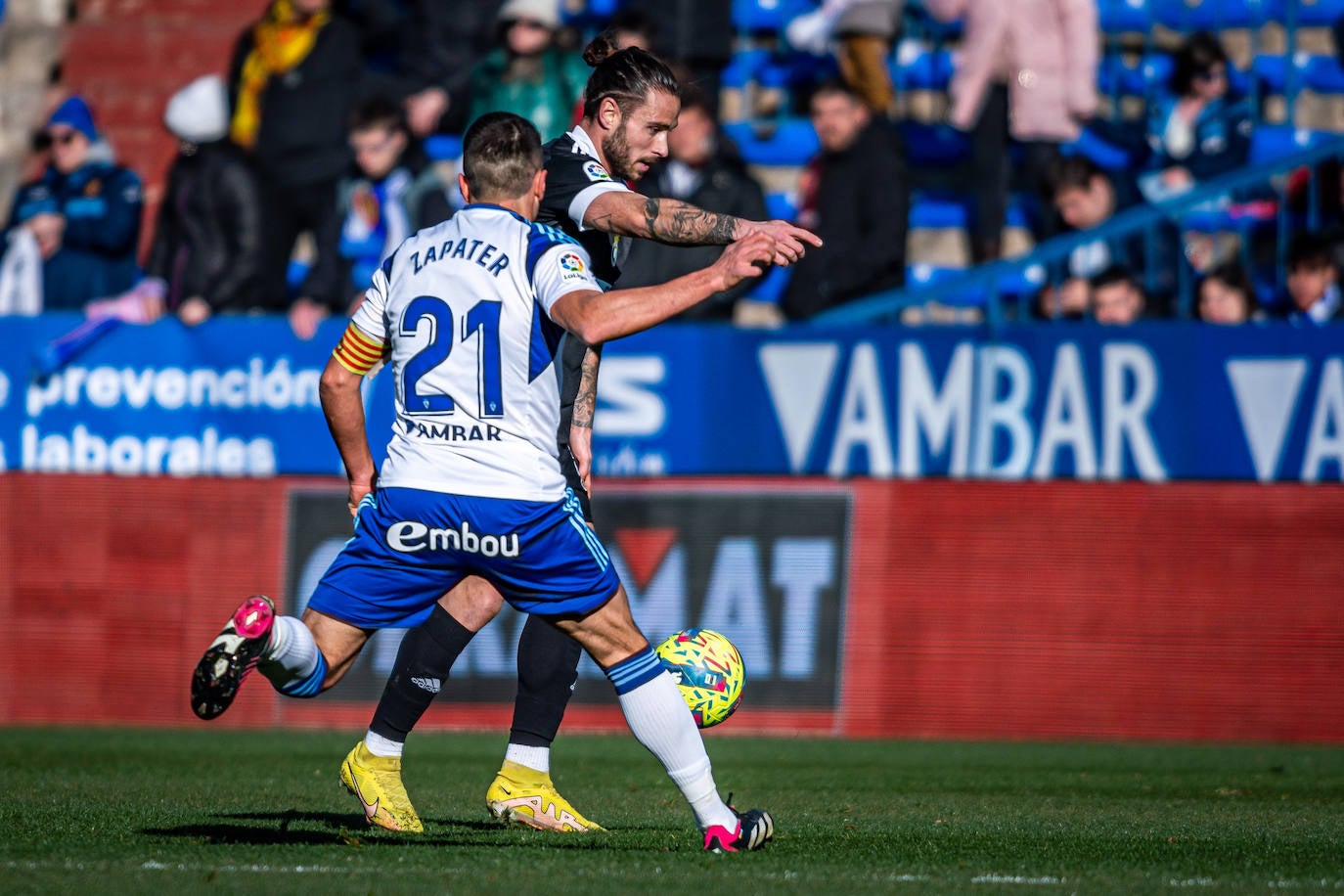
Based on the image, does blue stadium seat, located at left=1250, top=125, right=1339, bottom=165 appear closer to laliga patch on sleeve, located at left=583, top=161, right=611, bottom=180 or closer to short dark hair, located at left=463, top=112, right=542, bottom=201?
laliga patch on sleeve, located at left=583, top=161, right=611, bottom=180

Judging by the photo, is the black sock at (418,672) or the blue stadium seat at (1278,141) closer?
the black sock at (418,672)

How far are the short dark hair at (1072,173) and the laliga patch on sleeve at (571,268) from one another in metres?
7.50

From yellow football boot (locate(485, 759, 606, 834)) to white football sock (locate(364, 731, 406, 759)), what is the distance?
0.43 meters

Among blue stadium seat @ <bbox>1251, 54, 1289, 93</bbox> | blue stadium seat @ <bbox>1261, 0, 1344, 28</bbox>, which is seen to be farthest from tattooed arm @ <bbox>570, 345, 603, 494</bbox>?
blue stadium seat @ <bbox>1261, 0, 1344, 28</bbox>

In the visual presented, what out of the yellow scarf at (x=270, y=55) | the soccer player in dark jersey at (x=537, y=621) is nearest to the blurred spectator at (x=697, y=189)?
the yellow scarf at (x=270, y=55)

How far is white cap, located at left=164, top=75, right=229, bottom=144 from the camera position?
13.7 metres

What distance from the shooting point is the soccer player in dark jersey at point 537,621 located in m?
6.11

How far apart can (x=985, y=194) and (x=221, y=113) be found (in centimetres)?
559

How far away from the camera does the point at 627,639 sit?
548 centimetres

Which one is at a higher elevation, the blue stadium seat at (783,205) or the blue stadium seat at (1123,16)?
the blue stadium seat at (1123,16)

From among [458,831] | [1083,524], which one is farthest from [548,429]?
[1083,524]

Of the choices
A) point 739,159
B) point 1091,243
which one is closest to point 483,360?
point 1091,243

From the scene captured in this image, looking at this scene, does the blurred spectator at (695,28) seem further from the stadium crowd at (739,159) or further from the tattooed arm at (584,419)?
the tattooed arm at (584,419)

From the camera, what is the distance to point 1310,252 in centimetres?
1121
